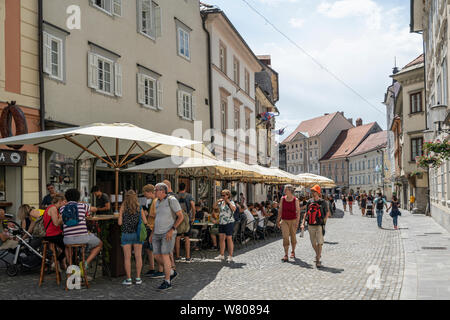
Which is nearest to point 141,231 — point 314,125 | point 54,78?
point 54,78

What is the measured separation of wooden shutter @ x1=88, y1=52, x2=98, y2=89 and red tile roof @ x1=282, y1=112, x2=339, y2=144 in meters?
79.6

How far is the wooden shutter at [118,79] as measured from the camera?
15.9 metres

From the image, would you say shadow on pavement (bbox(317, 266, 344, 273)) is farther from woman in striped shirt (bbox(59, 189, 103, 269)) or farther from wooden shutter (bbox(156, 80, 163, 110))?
wooden shutter (bbox(156, 80, 163, 110))

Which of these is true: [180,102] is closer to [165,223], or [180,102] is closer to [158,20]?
[158,20]

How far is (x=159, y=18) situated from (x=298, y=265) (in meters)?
12.7

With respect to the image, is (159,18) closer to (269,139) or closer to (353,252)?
(353,252)

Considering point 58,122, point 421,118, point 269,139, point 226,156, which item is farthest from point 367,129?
point 58,122

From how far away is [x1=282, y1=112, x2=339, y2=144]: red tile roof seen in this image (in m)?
92.9

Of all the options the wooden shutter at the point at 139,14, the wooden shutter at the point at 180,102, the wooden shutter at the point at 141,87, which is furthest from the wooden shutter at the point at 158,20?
the wooden shutter at the point at 180,102

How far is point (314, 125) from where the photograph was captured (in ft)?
319

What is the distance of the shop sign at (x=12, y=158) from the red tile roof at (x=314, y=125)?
82984 millimetres

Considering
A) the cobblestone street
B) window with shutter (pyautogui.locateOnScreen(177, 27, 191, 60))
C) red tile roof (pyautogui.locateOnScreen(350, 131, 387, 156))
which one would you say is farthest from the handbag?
red tile roof (pyautogui.locateOnScreen(350, 131, 387, 156))

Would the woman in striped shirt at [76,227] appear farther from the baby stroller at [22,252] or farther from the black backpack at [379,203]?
the black backpack at [379,203]

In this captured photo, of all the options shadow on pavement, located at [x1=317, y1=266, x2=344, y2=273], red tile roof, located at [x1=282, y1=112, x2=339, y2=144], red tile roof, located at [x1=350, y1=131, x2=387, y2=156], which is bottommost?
shadow on pavement, located at [x1=317, y1=266, x2=344, y2=273]
